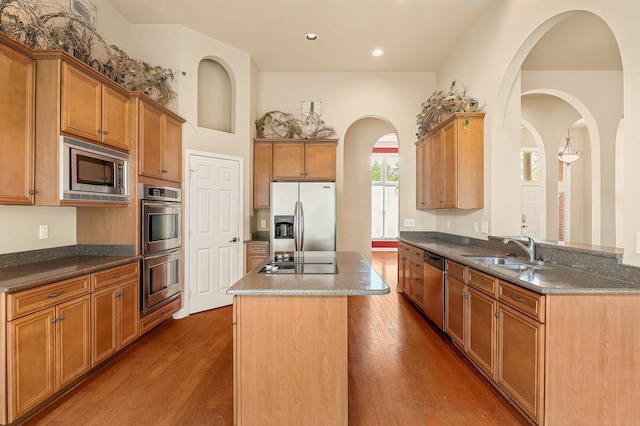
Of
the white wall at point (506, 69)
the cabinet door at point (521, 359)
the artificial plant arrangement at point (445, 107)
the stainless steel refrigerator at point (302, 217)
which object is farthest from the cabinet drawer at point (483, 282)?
the stainless steel refrigerator at point (302, 217)

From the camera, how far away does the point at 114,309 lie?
278 cm

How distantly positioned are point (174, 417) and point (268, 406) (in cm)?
77

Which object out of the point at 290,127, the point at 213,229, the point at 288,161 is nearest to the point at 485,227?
the point at 288,161

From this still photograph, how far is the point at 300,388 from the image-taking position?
5.90 feet

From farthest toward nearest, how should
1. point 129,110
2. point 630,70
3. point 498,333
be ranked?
1. point 129,110
2. point 498,333
3. point 630,70

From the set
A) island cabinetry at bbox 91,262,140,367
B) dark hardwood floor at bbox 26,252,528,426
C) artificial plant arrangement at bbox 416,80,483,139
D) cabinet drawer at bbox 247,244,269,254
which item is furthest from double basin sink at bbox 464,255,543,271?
island cabinetry at bbox 91,262,140,367

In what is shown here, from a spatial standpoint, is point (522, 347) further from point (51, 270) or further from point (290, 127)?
point (290, 127)

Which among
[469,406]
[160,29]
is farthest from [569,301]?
[160,29]

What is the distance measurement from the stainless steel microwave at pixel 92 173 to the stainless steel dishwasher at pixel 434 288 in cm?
317

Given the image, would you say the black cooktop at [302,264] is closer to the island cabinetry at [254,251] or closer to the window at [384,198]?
the island cabinetry at [254,251]

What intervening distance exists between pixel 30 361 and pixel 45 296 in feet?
1.26

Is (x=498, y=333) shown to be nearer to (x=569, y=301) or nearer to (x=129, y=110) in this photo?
(x=569, y=301)

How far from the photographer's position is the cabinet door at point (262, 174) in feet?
16.5

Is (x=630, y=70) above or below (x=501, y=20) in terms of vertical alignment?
below
